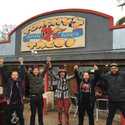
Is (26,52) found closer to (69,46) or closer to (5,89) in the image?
(69,46)

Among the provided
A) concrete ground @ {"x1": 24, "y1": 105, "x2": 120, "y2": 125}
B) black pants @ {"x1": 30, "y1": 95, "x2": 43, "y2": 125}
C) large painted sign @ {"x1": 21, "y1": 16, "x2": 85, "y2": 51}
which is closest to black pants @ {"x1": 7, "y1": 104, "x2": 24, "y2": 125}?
black pants @ {"x1": 30, "y1": 95, "x2": 43, "y2": 125}

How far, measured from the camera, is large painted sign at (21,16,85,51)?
20.2 metres

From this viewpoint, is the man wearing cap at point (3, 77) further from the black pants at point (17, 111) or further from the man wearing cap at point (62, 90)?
the man wearing cap at point (62, 90)

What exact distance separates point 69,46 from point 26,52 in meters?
3.38

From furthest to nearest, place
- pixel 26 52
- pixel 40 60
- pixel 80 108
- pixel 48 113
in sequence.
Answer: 1. pixel 26 52
2. pixel 40 60
3. pixel 48 113
4. pixel 80 108

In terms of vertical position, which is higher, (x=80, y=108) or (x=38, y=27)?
(x=38, y=27)

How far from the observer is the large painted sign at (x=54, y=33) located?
20.2m

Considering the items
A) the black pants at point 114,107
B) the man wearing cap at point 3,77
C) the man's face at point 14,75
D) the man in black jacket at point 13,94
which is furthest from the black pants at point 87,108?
the man wearing cap at point 3,77

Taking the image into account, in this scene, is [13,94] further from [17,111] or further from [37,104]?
[37,104]

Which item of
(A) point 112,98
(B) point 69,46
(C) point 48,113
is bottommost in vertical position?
(C) point 48,113

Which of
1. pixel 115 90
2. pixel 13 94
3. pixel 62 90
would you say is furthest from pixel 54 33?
pixel 115 90

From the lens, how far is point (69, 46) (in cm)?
2053

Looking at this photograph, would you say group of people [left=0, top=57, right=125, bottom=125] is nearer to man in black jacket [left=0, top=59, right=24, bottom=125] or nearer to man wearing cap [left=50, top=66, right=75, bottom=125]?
man in black jacket [left=0, top=59, right=24, bottom=125]

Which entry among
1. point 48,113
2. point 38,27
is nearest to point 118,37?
point 48,113
